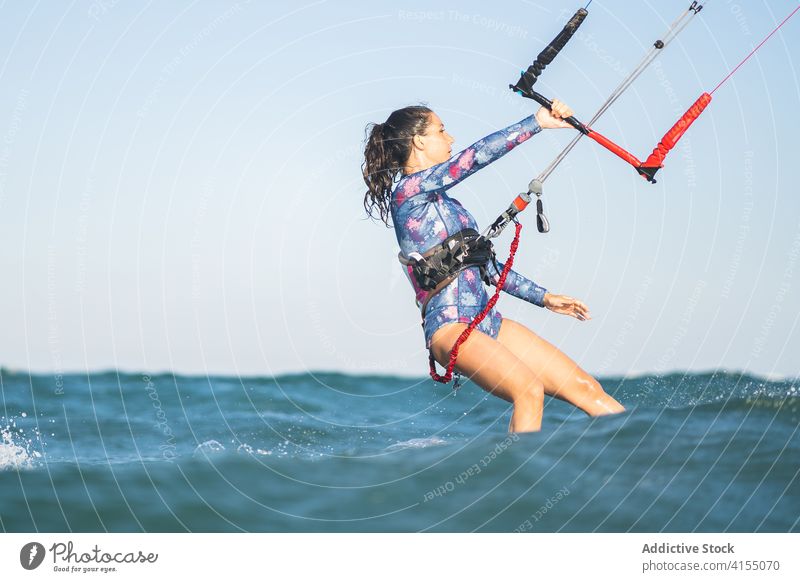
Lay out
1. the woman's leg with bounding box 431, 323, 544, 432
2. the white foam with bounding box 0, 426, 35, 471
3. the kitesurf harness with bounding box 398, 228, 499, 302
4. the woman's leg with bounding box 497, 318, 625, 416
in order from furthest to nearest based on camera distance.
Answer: the white foam with bounding box 0, 426, 35, 471
the woman's leg with bounding box 497, 318, 625, 416
the kitesurf harness with bounding box 398, 228, 499, 302
the woman's leg with bounding box 431, 323, 544, 432

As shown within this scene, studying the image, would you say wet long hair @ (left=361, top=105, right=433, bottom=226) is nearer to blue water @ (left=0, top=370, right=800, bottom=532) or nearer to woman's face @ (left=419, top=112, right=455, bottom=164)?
woman's face @ (left=419, top=112, right=455, bottom=164)

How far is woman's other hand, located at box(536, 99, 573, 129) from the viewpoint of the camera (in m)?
Answer: 6.72

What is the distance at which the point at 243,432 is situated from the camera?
10.6 m

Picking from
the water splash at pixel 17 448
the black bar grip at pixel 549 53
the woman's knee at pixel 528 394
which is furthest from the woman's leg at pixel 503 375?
the water splash at pixel 17 448

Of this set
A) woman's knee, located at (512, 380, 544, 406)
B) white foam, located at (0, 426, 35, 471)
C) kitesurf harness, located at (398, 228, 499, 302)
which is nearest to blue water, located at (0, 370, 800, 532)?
white foam, located at (0, 426, 35, 471)

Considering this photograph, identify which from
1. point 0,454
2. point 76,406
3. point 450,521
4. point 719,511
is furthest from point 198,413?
point 719,511

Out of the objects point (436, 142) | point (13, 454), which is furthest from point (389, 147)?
point (13, 454)

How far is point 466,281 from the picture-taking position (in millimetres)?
7355

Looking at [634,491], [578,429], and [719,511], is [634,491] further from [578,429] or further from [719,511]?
[578,429]

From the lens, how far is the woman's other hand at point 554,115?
6.72 meters

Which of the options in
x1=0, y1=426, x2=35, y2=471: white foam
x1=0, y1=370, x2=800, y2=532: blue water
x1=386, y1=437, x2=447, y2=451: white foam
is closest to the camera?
x1=0, y1=370, x2=800, y2=532: blue water

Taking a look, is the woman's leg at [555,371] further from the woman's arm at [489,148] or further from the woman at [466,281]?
the woman's arm at [489,148]

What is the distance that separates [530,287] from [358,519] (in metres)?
2.54

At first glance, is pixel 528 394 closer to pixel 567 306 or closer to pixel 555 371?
pixel 555 371
